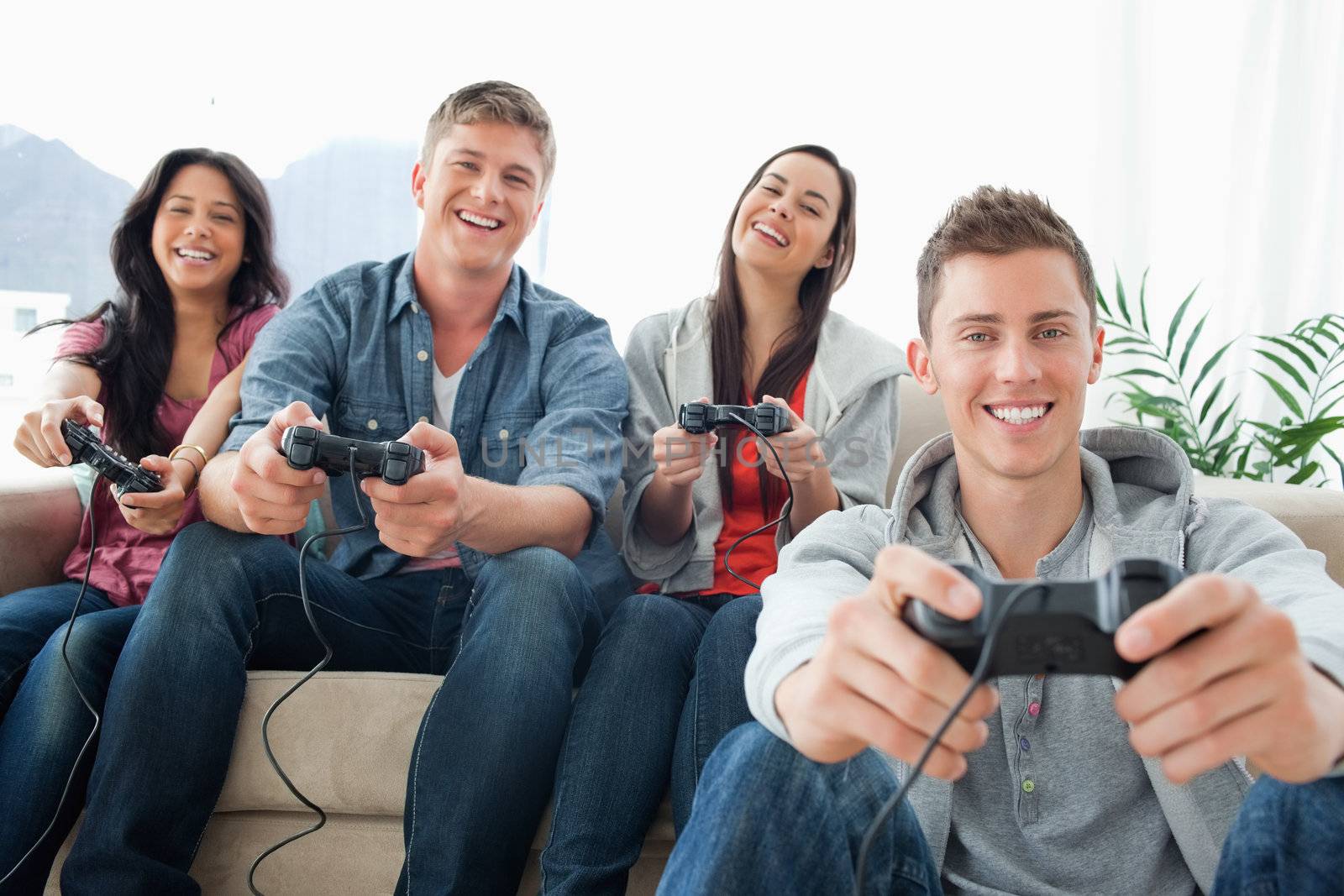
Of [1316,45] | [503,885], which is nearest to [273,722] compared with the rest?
[503,885]

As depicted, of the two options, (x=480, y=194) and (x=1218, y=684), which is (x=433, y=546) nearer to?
(x=480, y=194)

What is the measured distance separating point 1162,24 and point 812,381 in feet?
5.32

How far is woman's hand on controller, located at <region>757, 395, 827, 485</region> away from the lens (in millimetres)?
1404

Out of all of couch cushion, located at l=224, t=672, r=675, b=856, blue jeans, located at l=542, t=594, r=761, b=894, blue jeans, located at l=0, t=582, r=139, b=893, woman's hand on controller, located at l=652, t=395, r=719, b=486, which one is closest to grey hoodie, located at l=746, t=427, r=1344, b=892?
blue jeans, located at l=542, t=594, r=761, b=894

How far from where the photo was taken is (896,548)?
0.60m

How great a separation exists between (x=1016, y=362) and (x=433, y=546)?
0.67m

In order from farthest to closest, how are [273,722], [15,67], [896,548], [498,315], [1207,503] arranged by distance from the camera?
[15,67]
[498,315]
[273,722]
[1207,503]
[896,548]

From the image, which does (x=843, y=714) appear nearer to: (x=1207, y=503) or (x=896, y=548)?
(x=896, y=548)

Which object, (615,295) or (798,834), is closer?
(798,834)

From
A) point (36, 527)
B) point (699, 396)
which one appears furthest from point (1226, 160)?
point (36, 527)

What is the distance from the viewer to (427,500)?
1.19 metres

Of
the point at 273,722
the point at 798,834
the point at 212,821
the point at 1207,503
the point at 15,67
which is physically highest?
the point at 15,67

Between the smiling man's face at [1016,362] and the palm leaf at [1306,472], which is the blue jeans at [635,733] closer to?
the smiling man's face at [1016,362]

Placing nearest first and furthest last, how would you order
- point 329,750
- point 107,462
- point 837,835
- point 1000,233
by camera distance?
point 837,835, point 1000,233, point 329,750, point 107,462
